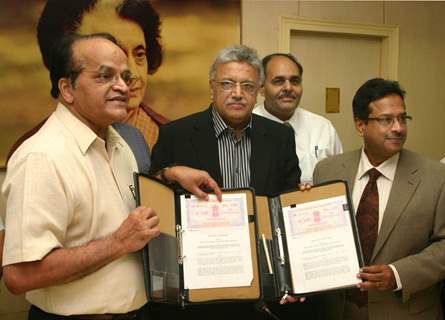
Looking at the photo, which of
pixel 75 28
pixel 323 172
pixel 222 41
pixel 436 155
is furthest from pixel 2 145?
pixel 436 155

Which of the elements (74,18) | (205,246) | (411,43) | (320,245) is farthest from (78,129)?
(411,43)

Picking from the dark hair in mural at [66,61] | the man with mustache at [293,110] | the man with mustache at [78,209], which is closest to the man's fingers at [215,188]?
the man with mustache at [78,209]

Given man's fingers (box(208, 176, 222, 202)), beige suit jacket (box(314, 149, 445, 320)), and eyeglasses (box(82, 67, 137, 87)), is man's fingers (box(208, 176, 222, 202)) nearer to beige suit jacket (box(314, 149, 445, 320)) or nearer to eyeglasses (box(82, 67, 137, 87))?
eyeglasses (box(82, 67, 137, 87))

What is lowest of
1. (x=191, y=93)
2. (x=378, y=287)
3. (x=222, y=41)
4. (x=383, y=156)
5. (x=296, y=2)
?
(x=378, y=287)

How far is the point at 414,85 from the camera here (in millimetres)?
4062

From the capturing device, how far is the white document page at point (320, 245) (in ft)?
4.77

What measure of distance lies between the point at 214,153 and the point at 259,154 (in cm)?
19

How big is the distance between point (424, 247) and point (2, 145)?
246cm

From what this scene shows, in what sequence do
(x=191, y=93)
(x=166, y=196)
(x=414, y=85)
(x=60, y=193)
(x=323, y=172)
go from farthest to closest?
(x=414, y=85), (x=191, y=93), (x=323, y=172), (x=166, y=196), (x=60, y=193)

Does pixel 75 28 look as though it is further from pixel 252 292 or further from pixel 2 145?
pixel 252 292

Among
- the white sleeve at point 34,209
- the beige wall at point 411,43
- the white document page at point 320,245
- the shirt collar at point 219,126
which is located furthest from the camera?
the beige wall at point 411,43

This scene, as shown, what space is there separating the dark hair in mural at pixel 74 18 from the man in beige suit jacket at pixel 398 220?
5.96 ft

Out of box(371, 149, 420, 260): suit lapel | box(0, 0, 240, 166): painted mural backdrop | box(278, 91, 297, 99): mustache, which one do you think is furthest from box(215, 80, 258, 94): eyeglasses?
box(0, 0, 240, 166): painted mural backdrop

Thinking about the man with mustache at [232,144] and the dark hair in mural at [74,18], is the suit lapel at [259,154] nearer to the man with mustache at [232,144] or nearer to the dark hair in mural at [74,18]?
the man with mustache at [232,144]
